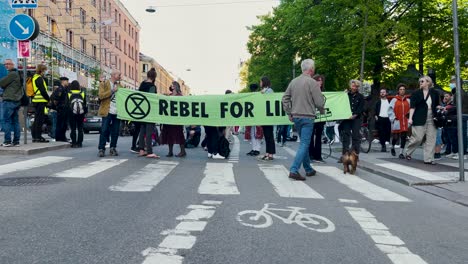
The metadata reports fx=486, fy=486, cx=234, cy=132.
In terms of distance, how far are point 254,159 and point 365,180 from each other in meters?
3.70

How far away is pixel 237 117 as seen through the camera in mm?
11812

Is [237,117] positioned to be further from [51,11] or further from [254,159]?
[51,11]

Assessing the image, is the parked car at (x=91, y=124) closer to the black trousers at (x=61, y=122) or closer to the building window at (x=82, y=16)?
the black trousers at (x=61, y=122)

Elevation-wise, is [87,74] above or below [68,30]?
below

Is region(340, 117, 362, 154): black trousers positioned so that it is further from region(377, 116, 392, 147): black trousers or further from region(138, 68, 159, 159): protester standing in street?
region(138, 68, 159, 159): protester standing in street

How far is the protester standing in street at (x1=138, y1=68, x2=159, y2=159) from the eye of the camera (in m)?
11.1

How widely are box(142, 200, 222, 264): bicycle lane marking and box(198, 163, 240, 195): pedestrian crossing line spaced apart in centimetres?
94

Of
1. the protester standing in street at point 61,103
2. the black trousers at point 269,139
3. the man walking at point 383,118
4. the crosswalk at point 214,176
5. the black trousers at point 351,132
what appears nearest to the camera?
the crosswalk at point 214,176

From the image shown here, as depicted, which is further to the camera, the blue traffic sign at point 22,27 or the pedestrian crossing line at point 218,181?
the blue traffic sign at point 22,27

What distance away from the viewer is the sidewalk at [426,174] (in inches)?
280

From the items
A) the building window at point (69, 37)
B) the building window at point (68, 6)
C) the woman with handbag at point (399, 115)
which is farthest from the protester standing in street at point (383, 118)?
the building window at point (69, 37)

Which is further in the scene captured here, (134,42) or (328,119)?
(134,42)

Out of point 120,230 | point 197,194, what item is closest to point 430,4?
point 197,194

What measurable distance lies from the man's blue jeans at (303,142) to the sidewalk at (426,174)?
5.44ft
